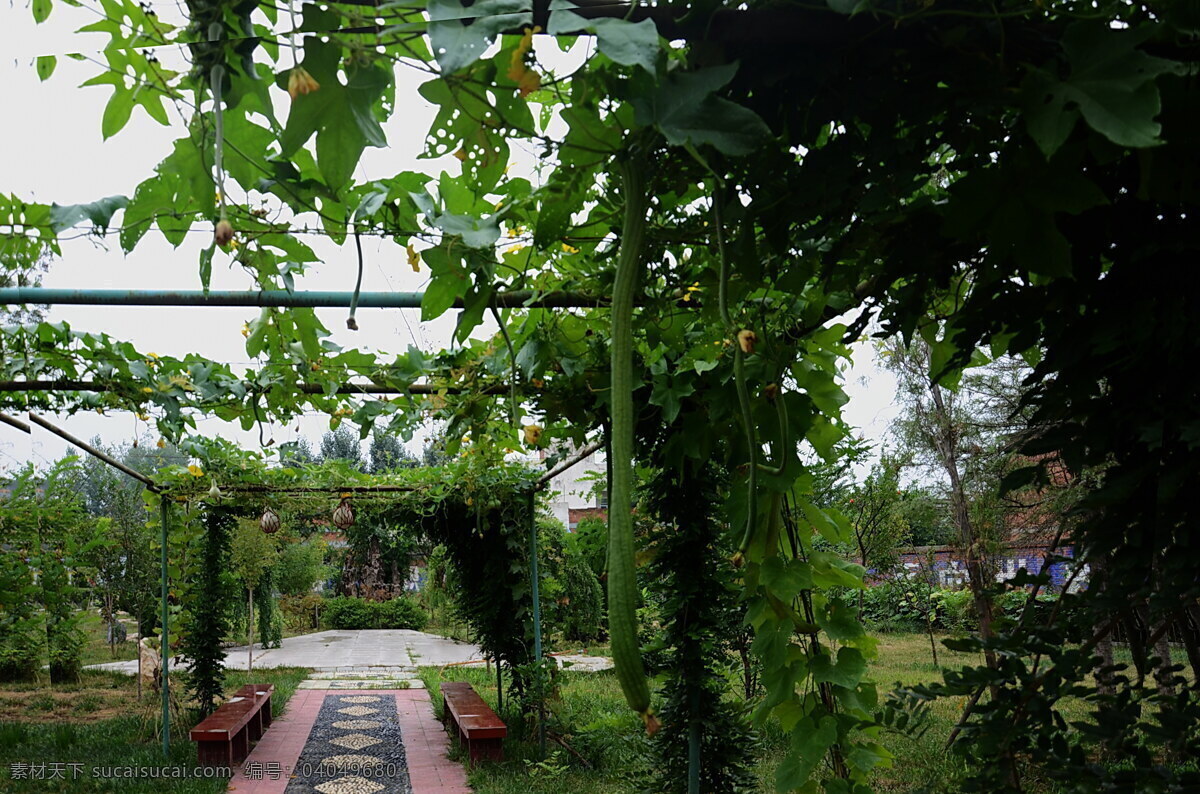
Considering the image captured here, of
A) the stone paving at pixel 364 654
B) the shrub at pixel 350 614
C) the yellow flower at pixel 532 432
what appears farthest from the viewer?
the shrub at pixel 350 614

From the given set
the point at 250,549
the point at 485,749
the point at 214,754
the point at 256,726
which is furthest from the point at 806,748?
the point at 250,549

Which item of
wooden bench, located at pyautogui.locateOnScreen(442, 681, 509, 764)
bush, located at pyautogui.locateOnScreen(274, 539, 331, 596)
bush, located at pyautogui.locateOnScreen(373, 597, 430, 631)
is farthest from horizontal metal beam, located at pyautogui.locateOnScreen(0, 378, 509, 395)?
bush, located at pyautogui.locateOnScreen(373, 597, 430, 631)

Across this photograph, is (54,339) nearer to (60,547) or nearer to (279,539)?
(60,547)

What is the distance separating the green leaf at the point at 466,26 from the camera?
652 millimetres

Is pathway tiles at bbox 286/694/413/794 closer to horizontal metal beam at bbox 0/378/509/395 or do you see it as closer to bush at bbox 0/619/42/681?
bush at bbox 0/619/42/681

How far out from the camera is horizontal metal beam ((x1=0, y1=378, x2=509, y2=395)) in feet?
9.02

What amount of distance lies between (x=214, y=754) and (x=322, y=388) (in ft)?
12.9

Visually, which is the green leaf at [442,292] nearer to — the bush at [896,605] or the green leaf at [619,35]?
the green leaf at [619,35]

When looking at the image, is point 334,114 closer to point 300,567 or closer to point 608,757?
point 608,757

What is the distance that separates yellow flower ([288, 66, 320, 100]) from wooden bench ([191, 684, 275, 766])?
5764 millimetres

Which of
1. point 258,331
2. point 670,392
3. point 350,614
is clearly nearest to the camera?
point 258,331

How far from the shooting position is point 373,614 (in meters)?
19.5

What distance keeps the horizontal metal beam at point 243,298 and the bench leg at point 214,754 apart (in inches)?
186

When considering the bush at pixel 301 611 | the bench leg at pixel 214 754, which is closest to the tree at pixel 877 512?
the bench leg at pixel 214 754
